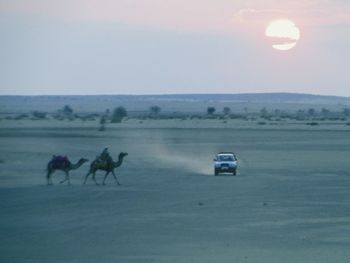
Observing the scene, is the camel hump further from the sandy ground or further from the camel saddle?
the camel saddle

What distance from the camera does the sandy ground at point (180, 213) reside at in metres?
21.7

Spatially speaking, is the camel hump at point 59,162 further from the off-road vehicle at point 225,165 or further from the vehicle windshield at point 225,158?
the vehicle windshield at point 225,158

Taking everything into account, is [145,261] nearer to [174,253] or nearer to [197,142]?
[174,253]

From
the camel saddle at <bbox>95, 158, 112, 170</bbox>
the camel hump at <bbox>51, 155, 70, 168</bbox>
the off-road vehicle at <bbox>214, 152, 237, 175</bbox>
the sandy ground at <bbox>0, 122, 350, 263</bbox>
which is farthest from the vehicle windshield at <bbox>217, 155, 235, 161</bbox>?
the camel hump at <bbox>51, 155, 70, 168</bbox>

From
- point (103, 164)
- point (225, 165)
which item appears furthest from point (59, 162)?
point (225, 165)

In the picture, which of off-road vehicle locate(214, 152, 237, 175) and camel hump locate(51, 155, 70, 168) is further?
off-road vehicle locate(214, 152, 237, 175)

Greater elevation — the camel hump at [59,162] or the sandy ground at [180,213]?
the camel hump at [59,162]

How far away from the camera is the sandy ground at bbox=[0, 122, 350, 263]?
21.7 m

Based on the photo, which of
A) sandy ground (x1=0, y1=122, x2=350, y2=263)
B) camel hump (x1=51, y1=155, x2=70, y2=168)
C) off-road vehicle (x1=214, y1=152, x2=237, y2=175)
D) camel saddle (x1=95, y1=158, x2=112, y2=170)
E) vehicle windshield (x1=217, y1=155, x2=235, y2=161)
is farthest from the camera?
vehicle windshield (x1=217, y1=155, x2=235, y2=161)

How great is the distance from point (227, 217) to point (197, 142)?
54521mm

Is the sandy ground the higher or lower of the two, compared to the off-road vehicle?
lower

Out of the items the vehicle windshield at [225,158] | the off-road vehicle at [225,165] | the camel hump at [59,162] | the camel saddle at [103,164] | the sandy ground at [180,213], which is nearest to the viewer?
the sandy ground at [180,213]

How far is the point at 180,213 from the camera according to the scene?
29.3m

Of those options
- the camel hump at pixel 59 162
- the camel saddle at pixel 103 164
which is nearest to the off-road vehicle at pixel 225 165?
the camel saddle at pixel 103 164
